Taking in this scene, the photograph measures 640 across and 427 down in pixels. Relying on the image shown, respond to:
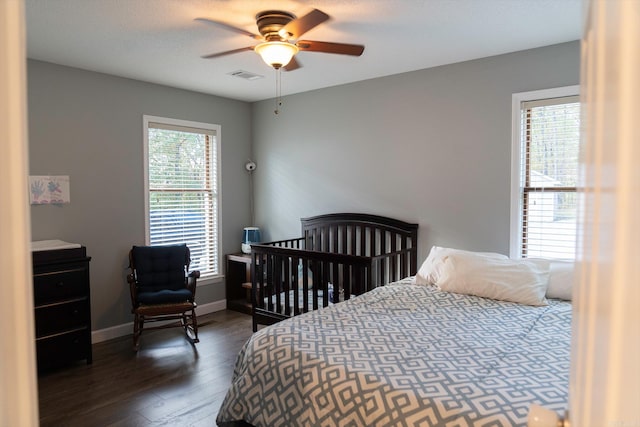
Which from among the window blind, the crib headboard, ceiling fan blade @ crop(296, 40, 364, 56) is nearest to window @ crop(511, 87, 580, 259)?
the window blind

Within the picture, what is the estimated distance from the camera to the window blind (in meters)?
3.24

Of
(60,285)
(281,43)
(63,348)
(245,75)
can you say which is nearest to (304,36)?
(281,43)

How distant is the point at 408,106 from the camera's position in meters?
4.09

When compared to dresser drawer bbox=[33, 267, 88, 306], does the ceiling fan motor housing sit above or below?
above

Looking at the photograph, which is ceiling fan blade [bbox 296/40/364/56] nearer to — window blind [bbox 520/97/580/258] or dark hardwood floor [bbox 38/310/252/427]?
window blind [bbox 520/97/580/258]

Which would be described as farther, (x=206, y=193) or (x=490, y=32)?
(x=206, y=193)

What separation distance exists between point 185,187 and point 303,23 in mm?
2999

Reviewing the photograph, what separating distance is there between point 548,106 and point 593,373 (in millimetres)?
3383

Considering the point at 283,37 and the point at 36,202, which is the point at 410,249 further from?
the point at 36,202

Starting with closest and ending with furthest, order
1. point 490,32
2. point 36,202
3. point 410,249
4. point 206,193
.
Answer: point 490,32 → point 36,202 → point 410,249 → point 206,193

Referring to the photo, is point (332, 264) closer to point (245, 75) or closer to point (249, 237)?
point (249, 237)

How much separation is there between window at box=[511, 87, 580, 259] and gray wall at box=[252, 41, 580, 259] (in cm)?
9

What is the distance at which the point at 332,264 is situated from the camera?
12.3 ft

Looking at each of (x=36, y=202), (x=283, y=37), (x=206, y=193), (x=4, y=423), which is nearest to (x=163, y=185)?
(x=206, y=193)
